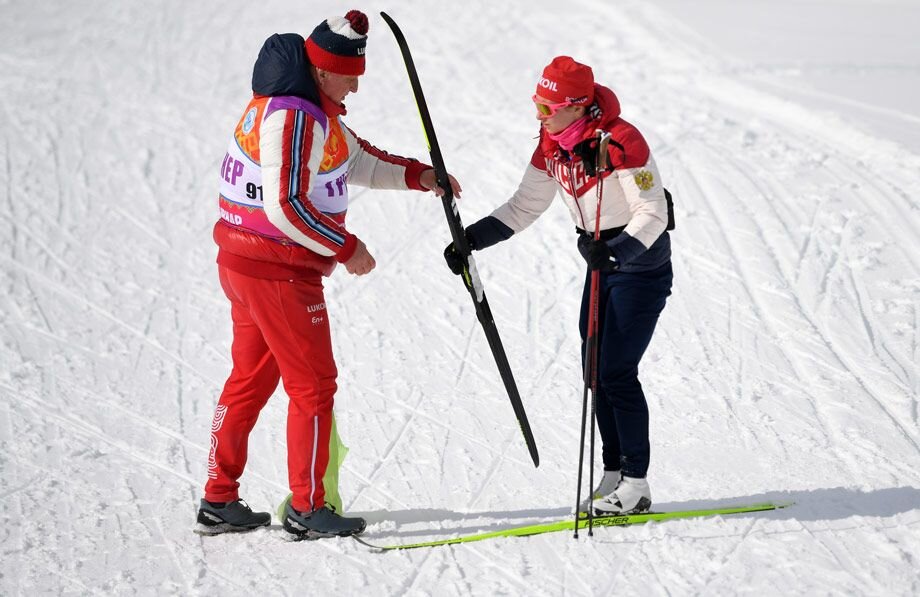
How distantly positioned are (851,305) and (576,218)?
10.1 feet

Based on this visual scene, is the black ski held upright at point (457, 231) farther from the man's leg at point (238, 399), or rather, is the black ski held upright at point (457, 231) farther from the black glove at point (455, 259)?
the man's leg at point (238, 399)

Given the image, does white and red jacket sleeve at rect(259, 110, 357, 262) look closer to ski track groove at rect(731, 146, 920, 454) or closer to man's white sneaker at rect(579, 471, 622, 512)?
man's white sneaker at rect(579, 471, 622, 512)

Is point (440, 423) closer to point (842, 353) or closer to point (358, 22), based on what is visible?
point (358, 22)

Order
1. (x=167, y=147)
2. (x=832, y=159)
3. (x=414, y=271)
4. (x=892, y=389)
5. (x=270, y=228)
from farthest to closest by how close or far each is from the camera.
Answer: (x=167, y=147)
(x=832, y=159)
(x=414, y=271)
(x=892, y=389)
(x=270, y=228)

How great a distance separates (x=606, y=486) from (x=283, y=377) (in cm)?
157

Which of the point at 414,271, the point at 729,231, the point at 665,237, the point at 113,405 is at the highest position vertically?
the point at 665,237

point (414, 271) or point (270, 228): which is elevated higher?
point (270, 228)

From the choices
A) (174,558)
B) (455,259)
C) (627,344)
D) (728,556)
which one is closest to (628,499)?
(728,556)

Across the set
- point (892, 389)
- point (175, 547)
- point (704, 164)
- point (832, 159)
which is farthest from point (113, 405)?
point (832, 159)

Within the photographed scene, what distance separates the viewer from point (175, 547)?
4.22 m

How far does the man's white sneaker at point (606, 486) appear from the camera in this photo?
175 inches

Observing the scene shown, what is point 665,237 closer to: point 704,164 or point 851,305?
point 851,305

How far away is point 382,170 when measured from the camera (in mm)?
4555

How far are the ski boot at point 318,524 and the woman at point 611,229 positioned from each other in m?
1.13
